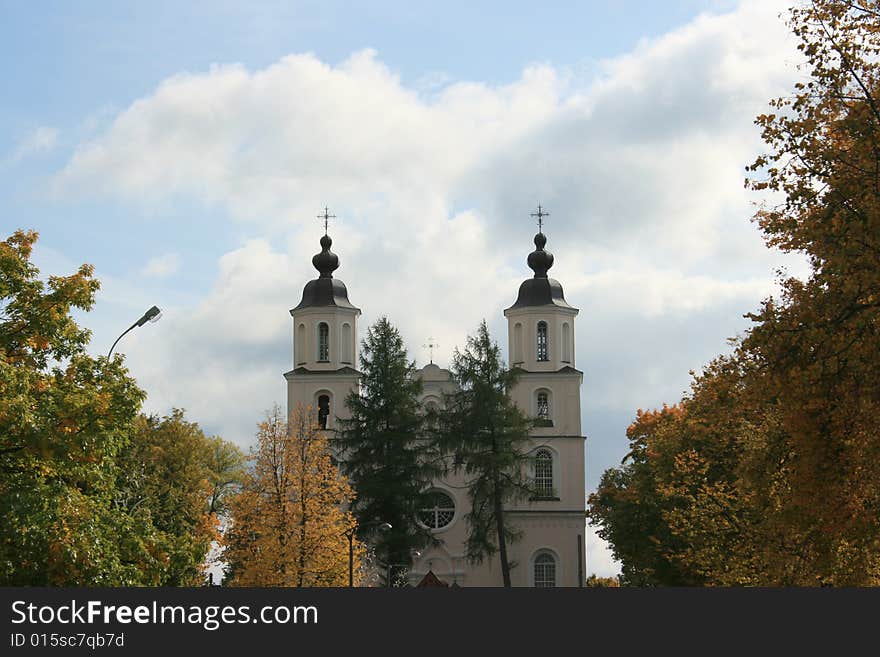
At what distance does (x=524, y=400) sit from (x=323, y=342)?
10.6 metres

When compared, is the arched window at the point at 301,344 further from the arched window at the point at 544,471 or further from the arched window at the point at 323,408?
the arched window at the point at 544,471

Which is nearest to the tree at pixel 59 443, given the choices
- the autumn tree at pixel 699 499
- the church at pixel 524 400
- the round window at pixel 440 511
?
the autumn tree at pixel 699 499

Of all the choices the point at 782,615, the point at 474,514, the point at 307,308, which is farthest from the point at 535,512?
the point at 782,615

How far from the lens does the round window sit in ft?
232

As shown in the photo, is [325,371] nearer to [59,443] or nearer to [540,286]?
[540,286]

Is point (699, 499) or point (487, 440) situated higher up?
point (487, 440)

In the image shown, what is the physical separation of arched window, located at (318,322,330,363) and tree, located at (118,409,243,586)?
23.4 feet

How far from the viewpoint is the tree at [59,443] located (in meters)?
24.2

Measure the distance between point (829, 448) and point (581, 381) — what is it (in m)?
50.8

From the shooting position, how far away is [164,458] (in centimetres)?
5862

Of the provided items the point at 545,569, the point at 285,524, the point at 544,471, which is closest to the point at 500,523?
the point at 545,569

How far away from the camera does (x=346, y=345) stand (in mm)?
73875

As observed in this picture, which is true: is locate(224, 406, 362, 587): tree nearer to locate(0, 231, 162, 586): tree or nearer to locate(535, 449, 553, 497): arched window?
locate(0, 231, 162, 586): tree

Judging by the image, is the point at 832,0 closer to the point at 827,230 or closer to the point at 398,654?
the point at 827,230
